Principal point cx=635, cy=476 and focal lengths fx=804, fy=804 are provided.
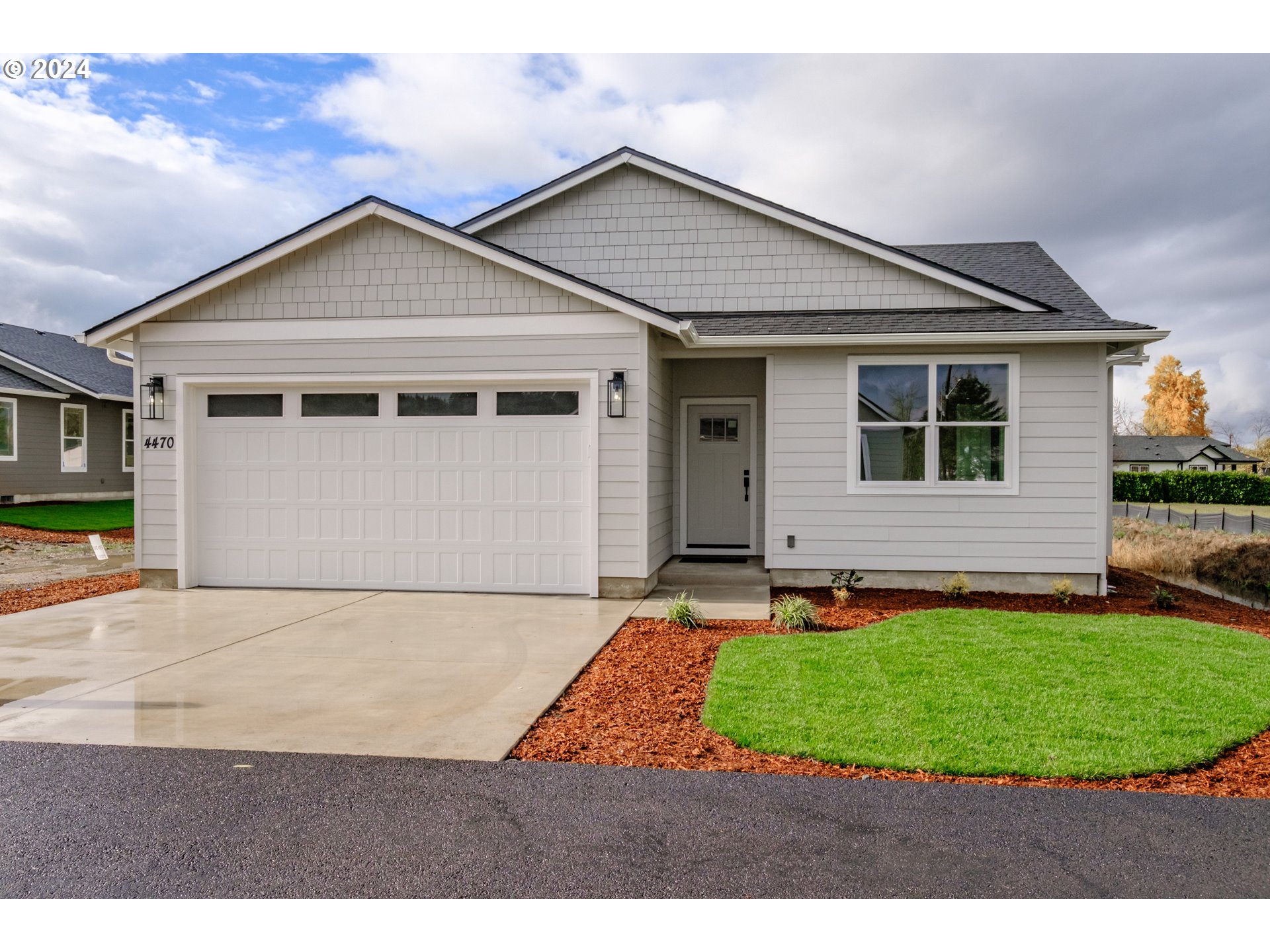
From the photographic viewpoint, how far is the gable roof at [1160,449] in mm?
60125

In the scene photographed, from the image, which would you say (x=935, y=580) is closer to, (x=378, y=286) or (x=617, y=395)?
(x=617, y=395)

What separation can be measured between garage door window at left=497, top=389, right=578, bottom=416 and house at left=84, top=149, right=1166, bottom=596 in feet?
0.06

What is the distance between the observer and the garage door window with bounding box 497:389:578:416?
912 cm

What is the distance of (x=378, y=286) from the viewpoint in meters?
9.10

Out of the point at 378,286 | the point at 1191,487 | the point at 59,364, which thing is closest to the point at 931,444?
the point at 378,286

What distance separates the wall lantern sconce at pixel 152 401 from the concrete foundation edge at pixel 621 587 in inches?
219

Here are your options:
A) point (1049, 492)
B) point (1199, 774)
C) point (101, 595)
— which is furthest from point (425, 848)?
point (1049, 492)

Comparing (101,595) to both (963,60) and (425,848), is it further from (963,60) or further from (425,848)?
(963,60)

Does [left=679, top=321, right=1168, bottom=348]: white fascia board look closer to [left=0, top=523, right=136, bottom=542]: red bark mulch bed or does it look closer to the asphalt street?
the asphalt street

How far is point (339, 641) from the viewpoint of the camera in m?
6.81

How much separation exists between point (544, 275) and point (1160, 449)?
66.5m

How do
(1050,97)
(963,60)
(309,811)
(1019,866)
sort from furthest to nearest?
(1050,97) < (963,60) < (309,811) < (1019,866)

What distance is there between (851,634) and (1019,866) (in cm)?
411

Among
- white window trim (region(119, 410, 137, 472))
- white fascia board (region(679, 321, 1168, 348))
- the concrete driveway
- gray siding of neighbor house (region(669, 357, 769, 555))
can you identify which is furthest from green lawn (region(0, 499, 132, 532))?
white fascia board (region(679, 321, 1168, 348))
